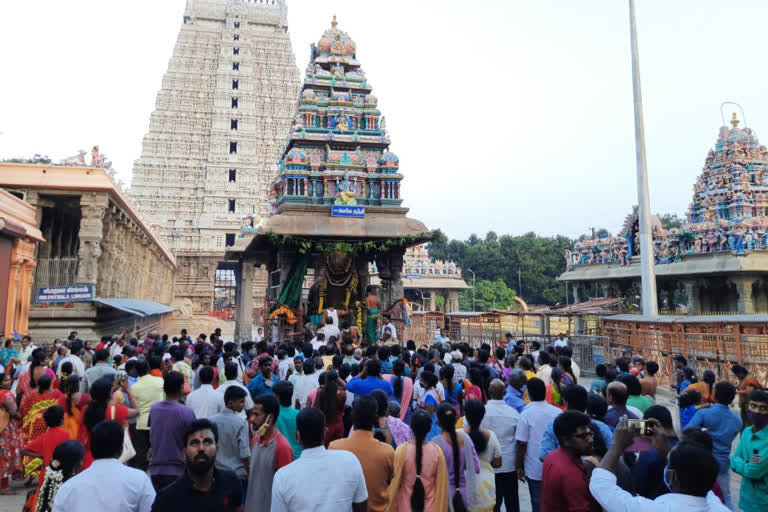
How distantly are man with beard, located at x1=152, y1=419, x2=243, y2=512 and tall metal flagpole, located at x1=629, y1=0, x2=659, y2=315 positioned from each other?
16.5 metres

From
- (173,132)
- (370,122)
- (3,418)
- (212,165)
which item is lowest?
(3,418)

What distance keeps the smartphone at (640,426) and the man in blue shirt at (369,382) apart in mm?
3106

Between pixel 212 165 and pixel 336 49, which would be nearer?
pixel 336 49

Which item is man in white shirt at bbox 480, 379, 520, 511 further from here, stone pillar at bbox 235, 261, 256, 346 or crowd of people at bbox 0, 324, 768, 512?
stone pillar at bbox 235, 261, 256, 346

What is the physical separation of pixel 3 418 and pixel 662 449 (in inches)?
278

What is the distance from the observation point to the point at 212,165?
1949 inches

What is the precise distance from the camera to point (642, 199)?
1733 centimetres

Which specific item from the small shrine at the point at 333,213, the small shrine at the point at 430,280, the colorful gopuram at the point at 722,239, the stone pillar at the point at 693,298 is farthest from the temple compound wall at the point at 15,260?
the small shrine at the point at 430,280

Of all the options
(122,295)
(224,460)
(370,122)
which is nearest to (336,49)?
(370,122)

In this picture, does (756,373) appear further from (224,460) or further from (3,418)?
(3,418)

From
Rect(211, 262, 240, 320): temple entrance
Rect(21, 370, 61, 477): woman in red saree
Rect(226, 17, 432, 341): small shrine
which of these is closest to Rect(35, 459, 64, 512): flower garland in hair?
Rect(21, 370, 61, 477): woman in red saree

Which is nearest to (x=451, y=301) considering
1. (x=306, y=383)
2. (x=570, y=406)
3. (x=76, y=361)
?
(x=76, y=361)

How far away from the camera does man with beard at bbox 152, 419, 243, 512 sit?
2801 millimetres

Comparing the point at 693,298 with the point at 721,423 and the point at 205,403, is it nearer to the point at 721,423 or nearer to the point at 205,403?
the point at 721,423
